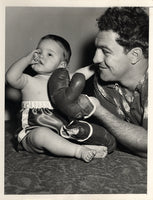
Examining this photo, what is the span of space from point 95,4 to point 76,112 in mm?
259

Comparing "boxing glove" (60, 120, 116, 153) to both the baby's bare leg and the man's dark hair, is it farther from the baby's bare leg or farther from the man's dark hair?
the man's dark hair

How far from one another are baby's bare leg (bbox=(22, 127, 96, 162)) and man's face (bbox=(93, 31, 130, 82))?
20 centimetres

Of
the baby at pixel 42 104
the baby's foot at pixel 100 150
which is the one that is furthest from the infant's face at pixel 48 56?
the baby's foot at pixel 100 150

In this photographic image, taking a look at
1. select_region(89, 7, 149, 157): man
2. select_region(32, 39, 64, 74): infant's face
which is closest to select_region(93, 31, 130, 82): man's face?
select_region(89, 7, 149, 157): man

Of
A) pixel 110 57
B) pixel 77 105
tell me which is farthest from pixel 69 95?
pixel 110 57

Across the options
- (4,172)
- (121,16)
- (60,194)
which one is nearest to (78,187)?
(60,194)

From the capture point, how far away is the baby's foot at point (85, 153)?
26.6 inches

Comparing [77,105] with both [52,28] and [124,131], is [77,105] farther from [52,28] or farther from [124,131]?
[52,28]

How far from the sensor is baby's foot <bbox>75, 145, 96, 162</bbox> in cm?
68

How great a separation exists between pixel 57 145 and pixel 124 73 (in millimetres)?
248

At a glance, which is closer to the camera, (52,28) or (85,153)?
Answer: (85,153)

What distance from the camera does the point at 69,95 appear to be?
0.72 meters

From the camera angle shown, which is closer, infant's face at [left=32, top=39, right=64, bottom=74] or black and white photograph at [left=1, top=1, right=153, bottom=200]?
black and white photograph at [left=1, top=1, right=153, bottom=200]

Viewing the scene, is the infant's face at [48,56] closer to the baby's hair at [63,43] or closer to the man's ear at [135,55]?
the baby's hair at [63,43]
